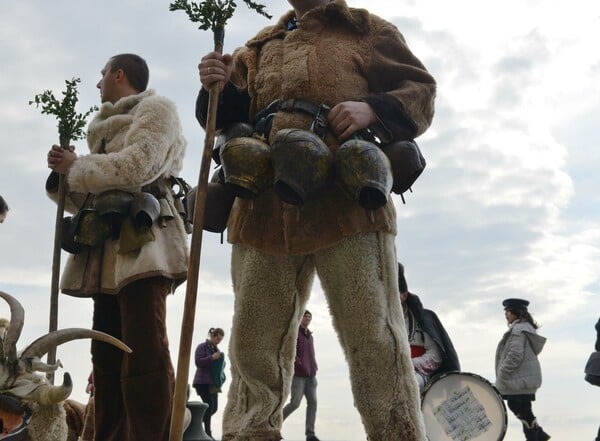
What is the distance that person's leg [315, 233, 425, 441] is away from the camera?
10.8 feet

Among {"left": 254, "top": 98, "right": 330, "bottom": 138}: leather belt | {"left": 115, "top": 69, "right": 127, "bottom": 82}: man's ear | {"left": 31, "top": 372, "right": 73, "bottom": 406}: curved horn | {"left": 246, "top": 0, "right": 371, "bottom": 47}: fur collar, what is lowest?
{"left": 31, "top": 372, "right": 73, "bottom": 406}: curved horn

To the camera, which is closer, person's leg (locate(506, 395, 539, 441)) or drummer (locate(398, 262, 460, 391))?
drummer (locate(398, 262, 460, 391))

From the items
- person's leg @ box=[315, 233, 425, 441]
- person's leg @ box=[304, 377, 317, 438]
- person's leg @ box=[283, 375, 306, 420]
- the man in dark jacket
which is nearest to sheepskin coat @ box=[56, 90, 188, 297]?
person's leg @ box=[315, 233, 425, 441]

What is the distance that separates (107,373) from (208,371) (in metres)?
6.36

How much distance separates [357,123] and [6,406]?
5.29ft

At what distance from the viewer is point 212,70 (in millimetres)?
3471

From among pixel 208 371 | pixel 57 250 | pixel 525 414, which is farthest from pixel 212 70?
pixel 208 371

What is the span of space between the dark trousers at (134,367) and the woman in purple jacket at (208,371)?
6213 millimetres

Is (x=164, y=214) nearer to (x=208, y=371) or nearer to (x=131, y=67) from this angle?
(x=131, y=67)

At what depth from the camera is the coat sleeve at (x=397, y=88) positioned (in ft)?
11.5

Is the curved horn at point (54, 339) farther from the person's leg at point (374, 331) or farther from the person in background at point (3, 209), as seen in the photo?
the person in background at point (3, 209)

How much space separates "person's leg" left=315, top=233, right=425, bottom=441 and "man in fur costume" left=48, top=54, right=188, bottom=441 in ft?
4.49

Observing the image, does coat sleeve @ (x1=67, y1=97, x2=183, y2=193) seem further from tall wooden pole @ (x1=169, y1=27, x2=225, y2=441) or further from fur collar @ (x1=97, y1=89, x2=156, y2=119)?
tall wooden pole @ (x1=169, y1=27, x2=225, y2=441)

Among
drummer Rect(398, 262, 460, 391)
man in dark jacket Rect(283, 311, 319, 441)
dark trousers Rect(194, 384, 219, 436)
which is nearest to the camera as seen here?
drummer Rect(398, 262, 460, 391)
